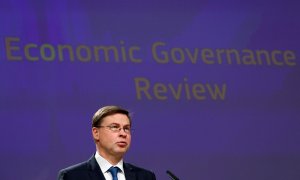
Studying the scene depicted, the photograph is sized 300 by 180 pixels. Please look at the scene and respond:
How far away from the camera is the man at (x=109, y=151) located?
10.5 feet

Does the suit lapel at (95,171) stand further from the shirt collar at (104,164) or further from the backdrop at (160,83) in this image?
the backdrop at (160,83)

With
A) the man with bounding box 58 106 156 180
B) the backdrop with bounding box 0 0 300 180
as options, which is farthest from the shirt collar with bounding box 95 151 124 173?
the backdrop with bounding box 0 0 300 180

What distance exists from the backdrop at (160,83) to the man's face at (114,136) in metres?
1.30

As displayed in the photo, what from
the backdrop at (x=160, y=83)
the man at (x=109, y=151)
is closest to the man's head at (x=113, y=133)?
the man at (x=109, y=151)

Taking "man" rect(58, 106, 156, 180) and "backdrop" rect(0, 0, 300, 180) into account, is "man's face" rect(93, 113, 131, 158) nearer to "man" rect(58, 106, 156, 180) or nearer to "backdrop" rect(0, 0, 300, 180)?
"man" rect(58, 106, 156, 180)

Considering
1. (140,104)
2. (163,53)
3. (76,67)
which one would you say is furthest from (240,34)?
(76,67)

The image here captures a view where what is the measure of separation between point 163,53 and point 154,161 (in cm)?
83

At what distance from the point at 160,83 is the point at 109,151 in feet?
5.22

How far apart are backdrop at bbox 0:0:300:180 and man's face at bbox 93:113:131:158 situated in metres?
1.30

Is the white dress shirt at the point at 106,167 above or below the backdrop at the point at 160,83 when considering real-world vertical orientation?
below

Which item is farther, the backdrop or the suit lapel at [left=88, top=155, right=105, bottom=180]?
the backdrop

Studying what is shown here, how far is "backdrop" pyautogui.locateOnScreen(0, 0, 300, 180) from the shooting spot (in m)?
4.50

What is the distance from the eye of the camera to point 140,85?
4.73 meters

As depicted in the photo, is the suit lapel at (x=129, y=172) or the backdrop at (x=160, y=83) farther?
the backdrop at (x=160, y=83)
